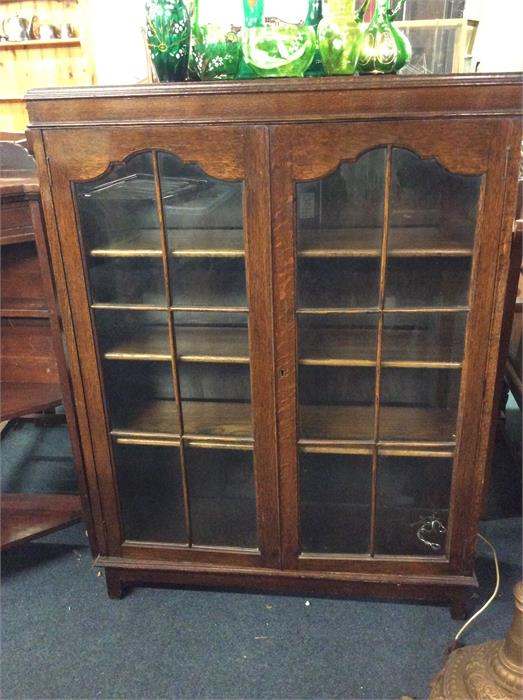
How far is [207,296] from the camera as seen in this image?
1.17 m

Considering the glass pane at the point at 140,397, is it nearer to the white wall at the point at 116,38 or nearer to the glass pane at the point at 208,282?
the glass pane at the point at 208,282

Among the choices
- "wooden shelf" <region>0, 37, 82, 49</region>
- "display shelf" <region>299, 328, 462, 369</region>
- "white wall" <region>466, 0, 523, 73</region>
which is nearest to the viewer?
"display shelf" <region>299, 328, 462, 369</region>

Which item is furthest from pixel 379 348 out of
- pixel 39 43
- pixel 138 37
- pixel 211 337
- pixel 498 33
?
pixel 39 43

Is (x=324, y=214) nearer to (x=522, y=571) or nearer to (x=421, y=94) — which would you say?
(x=421, y=94)

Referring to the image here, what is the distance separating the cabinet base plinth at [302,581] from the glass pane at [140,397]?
0.35 m

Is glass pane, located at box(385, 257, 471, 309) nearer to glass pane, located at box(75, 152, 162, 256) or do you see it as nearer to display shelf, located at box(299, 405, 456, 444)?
display shelf, located at box(299, 405, 456, 444)

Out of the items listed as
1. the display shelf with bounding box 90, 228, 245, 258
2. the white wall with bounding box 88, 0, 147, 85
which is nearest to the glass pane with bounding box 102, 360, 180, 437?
the display shelf with bounding box 90, 228, 245, 258

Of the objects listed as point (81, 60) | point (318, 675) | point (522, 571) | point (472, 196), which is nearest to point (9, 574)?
point (318, 675)

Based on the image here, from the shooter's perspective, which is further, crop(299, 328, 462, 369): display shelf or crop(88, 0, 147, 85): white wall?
crop(88, 0, 147, 85): white wall

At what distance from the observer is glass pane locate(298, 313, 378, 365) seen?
3.76 ft

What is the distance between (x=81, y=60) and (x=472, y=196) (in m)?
2.74

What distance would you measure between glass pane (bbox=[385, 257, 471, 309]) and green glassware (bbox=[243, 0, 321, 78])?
399mm

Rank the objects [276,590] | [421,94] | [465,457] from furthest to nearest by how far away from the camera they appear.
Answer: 1. [276,590]
2. [465,457]
3. [421,94]

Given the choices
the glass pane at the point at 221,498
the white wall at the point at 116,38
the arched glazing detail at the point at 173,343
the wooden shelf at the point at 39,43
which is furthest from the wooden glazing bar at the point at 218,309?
the wooden shelf at the point at 39,43
